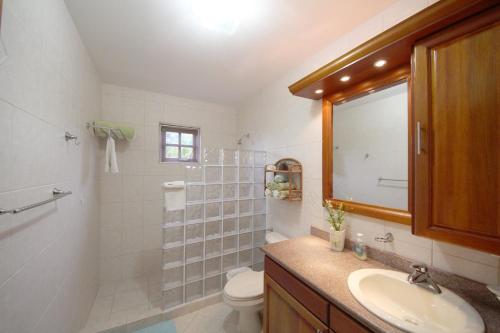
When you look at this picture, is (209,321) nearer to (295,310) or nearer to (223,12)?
(295,310)

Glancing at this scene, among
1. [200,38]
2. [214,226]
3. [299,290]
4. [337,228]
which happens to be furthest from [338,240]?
[200,38]

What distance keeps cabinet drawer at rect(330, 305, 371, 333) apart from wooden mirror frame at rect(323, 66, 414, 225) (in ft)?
1.95

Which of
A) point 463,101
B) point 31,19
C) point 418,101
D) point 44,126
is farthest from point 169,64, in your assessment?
point 463,101

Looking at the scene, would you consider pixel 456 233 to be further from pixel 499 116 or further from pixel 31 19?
pixel 31 19

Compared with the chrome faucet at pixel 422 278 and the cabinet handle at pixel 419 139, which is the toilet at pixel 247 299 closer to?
the chrome faucet at pixel 422 278

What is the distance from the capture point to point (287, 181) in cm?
195

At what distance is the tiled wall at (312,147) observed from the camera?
3.12 ft

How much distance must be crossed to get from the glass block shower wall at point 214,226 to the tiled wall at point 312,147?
0.27 m

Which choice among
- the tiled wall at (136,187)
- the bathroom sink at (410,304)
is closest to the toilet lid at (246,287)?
the bathroom sink at (410,304)

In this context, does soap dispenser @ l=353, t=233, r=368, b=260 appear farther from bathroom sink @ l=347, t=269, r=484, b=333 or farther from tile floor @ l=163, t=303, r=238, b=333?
tile floor @ l=163, t=303, r=238, b=333

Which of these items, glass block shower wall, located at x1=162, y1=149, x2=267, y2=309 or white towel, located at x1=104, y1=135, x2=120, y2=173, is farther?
white towel, located at x1=104, y1=135, x2=120, y2=173

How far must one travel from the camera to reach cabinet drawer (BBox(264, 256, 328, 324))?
36.3 inches

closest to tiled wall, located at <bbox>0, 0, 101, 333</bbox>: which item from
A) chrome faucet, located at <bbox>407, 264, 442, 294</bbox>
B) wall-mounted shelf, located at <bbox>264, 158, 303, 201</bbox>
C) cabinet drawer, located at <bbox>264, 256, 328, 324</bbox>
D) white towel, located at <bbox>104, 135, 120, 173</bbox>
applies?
white towel, located at <bbox>104, 135, 120, 173</bbox>

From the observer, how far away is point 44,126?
0.98m
